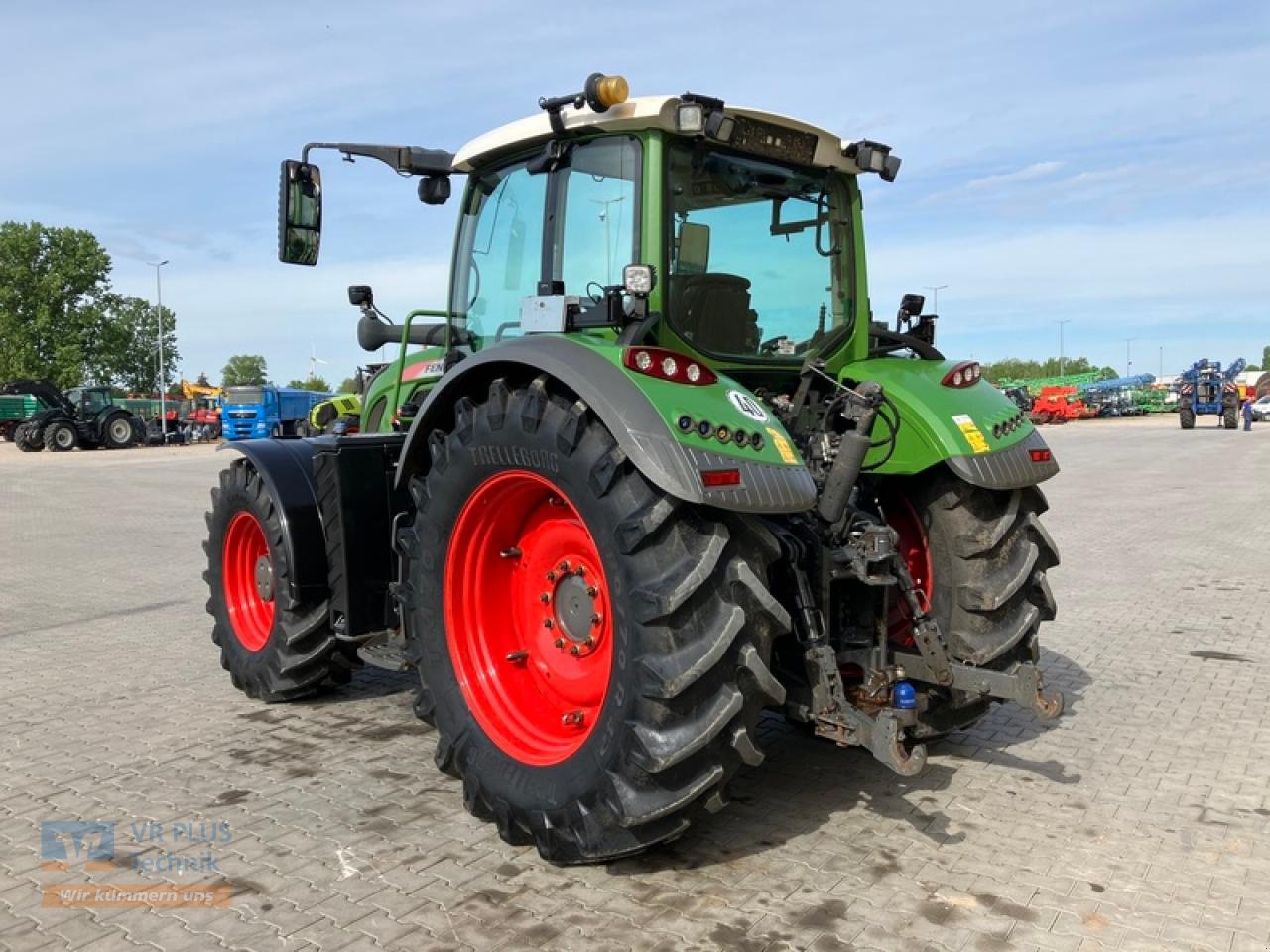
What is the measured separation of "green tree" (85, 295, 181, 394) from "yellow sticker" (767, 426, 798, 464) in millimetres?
63051

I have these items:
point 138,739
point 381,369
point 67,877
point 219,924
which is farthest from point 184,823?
point 381,369

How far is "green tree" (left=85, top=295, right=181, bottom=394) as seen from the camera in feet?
199

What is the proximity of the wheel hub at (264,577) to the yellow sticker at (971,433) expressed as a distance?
3.45m

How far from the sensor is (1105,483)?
17.6 metres

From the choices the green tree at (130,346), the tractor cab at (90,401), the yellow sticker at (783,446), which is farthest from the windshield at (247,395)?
the yellow sticker at (783,446)

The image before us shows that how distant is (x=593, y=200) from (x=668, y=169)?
354 millimetres

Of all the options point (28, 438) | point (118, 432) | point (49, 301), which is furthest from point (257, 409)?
point (49, 301)

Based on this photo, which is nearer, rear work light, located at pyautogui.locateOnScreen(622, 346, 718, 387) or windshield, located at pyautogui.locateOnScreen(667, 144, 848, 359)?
rear work light, located at pyautogui.locateOnScreen(622, 346, 718, 387)

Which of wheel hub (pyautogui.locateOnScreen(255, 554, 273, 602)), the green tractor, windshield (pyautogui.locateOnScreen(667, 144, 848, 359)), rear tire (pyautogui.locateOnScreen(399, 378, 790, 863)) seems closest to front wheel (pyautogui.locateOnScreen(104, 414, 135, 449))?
wheel hub (pyautogui.locateOnScreen(255, 554, 273, 602))

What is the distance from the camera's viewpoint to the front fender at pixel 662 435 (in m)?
3.07

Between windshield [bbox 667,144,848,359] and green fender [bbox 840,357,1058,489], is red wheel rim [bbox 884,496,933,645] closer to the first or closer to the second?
green fender [bbox 840,357,1058,489]

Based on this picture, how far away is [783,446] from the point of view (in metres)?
3.36

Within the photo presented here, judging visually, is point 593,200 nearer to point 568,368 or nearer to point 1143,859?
point 568,368

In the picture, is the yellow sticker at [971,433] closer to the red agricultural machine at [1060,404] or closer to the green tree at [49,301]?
the red agricultural machine at [1060,404]
